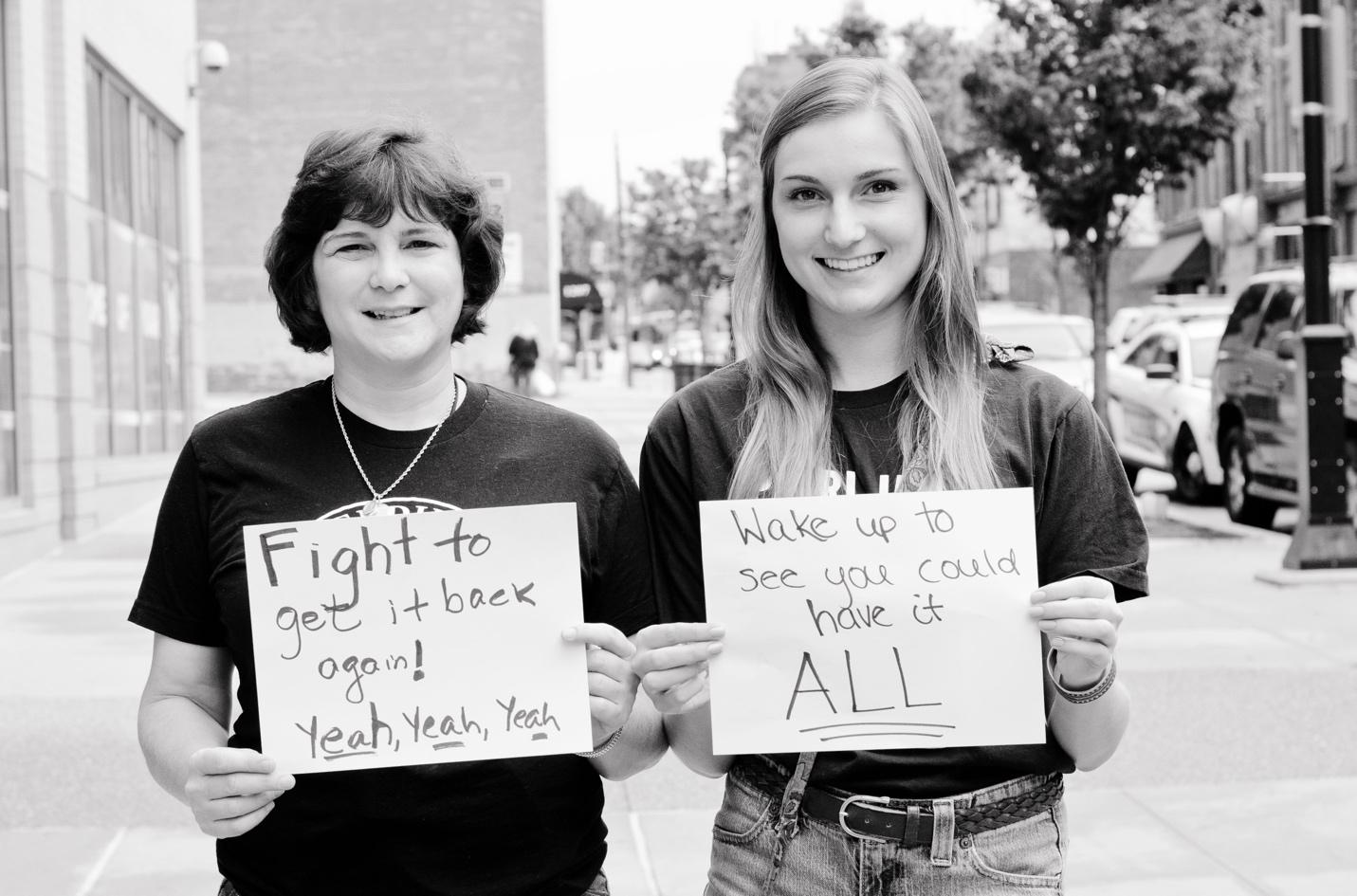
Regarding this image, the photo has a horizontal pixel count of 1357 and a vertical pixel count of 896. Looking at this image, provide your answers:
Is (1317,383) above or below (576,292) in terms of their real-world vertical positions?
below

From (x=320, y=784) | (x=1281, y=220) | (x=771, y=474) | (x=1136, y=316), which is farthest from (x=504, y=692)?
(x=1281, y=220)

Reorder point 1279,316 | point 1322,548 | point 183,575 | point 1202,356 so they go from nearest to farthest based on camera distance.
→ point 183,575 → point 1322,548 → point 1279,316 → point 1202,356

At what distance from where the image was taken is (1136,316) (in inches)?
1058

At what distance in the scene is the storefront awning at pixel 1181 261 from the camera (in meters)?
40.8

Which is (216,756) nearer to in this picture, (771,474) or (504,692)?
(504,692)

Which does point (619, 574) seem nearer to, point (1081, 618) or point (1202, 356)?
point (1081, 618)

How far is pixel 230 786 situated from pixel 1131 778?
422 cm

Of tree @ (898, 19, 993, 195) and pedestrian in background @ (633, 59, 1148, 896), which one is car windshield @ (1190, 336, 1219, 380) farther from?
pedestrian in background @ (633, 59, 1148, 896)

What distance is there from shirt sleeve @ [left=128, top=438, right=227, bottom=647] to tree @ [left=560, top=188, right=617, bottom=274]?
7309cm

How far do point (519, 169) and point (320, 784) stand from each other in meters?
36.5

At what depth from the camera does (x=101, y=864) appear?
Result: 194 inches

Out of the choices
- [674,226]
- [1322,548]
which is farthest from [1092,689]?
[674,226]

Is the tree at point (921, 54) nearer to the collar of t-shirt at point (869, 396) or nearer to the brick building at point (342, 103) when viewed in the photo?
the brick building at point (342, 103)

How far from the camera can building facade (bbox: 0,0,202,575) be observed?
1129 centimetres
